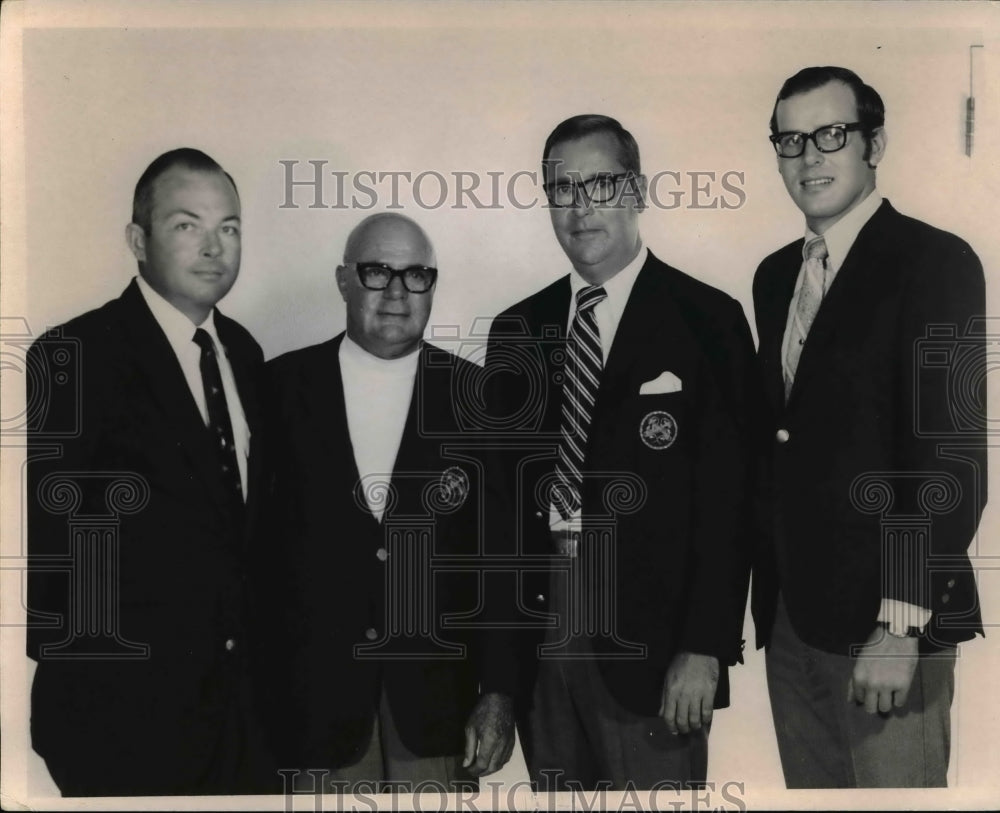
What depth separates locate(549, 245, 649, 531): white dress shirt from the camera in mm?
2117

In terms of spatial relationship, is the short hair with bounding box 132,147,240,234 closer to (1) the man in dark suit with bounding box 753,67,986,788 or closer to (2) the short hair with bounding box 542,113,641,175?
(2) the short hair with bounding box 542,113,641,175

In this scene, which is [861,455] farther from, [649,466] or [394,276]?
[394,276]

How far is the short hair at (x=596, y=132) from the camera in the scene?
215cm

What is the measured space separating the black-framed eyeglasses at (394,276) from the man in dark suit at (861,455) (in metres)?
0.71

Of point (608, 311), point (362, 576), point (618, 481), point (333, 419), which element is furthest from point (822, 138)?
point (362, 576)

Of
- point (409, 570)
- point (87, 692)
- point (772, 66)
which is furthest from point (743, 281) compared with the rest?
point (87, 692)

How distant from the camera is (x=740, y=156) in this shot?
2.18 m

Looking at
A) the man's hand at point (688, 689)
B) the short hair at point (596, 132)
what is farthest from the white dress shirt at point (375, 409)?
the man's hand at point (688, 689)

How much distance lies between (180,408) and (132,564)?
1.12ft

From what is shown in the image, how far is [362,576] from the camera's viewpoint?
6.90 feet

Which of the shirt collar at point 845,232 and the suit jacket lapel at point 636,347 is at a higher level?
the shirt collar at point 845,232

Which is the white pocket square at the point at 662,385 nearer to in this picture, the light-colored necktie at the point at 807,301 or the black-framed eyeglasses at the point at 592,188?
the light-colored necktie at the point at 807,301

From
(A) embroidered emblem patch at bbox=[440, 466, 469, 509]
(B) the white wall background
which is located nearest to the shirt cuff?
(B) the white wall background

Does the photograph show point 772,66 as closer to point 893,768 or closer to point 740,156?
point 740,156
